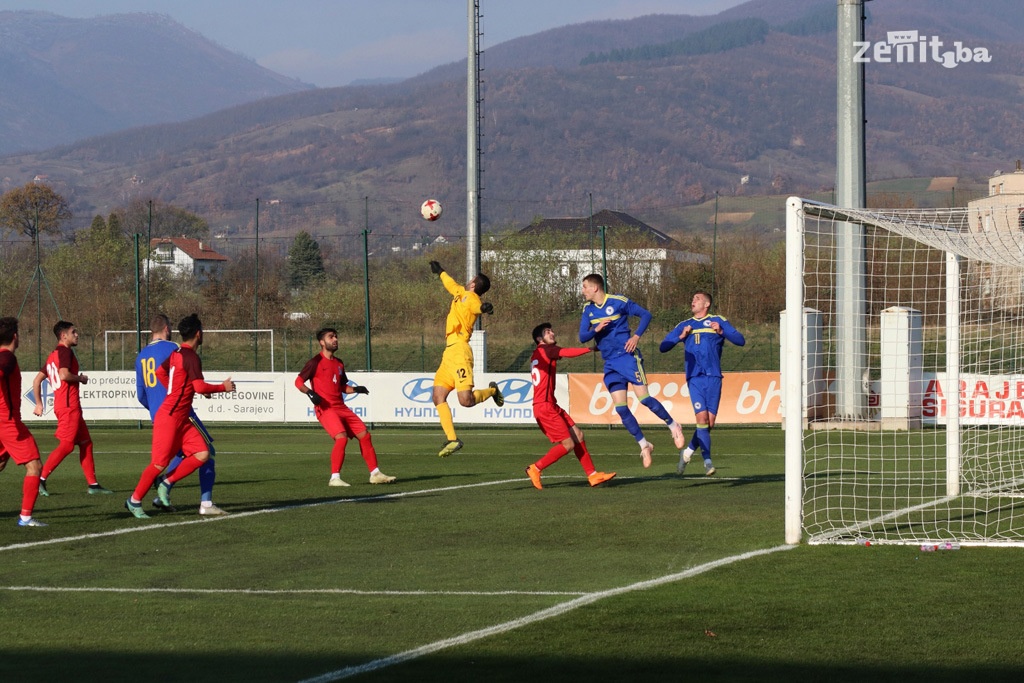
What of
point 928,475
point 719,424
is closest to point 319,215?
point 719,424

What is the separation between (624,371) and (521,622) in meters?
7.31

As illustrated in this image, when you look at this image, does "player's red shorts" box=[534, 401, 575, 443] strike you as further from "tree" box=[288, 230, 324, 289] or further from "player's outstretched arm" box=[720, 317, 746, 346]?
"tree" box=[288, 230, 324, 289]

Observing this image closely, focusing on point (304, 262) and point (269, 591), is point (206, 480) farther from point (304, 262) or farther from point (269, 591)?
point (304, 262)

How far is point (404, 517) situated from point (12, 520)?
12.2 ft

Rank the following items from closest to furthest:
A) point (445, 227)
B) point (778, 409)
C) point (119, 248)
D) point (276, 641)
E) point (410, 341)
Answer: point (276, 641), point (778, 409), point (410, 341), point (119, 248), point (445, 227)

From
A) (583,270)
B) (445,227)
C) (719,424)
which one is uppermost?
(445,227)

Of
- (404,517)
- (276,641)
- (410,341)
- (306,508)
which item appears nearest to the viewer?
(276,641)

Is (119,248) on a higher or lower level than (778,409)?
higher

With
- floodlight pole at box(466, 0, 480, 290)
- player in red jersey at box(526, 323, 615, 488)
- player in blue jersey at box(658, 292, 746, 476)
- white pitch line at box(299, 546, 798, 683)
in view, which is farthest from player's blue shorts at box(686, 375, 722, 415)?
floodlight pole at box(466, 0, 480, 290)

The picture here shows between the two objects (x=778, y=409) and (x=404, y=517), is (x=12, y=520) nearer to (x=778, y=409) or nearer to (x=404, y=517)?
(x=404, y=517)

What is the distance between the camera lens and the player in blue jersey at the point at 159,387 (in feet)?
42.6

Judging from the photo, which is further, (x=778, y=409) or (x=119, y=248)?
(x=119, y=248)

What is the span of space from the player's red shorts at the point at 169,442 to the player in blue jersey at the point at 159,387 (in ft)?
0.99

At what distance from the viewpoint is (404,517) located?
12594 mm
